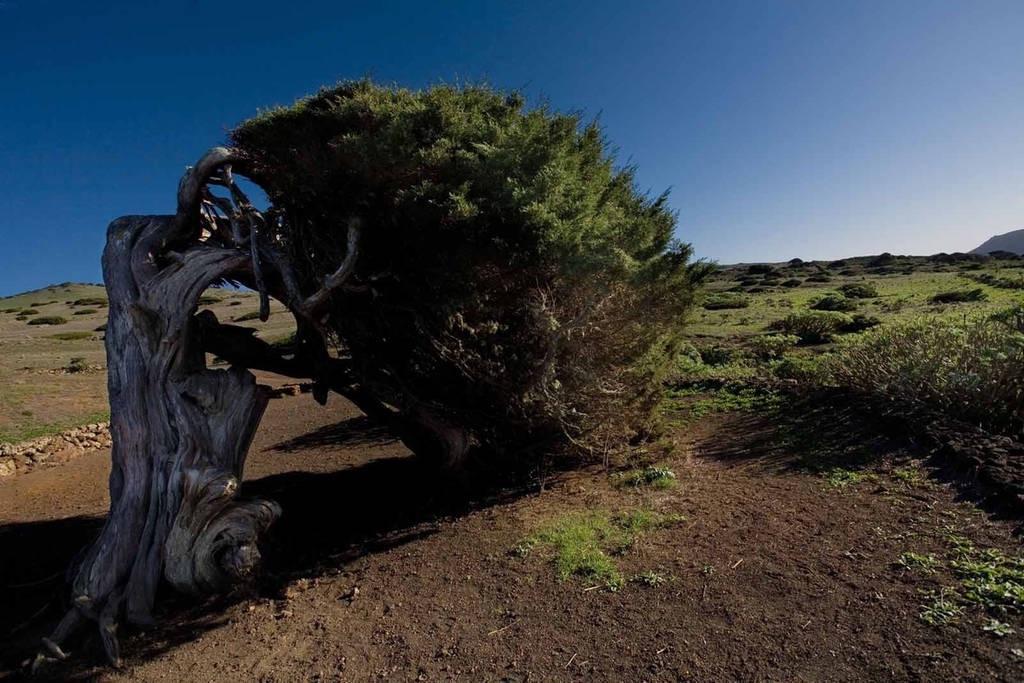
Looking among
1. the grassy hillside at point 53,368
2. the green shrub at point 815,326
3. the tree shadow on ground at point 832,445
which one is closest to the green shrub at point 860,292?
the green shrub at point 815,326

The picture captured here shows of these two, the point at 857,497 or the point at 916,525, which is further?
the point at 857,497

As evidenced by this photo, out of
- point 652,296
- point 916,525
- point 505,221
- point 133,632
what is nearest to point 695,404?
point 652,296

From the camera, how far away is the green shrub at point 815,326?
16.7 meters

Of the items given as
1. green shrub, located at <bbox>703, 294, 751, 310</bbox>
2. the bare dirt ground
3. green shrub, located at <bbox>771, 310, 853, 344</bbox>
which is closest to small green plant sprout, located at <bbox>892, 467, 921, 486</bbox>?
the bare dirt ground

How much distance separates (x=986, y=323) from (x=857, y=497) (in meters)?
5.30

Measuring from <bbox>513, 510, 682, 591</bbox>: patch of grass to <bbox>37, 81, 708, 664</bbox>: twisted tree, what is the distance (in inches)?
48.0

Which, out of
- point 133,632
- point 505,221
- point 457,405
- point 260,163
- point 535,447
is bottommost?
point 133,632

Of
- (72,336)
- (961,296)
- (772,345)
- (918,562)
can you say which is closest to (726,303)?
(961,296)

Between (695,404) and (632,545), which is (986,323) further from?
(632,545)

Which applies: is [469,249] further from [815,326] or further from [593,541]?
[815,326]

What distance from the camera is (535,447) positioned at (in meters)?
6.80

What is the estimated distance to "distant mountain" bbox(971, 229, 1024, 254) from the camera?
458 feet

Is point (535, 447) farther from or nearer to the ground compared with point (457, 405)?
nearer to the ground

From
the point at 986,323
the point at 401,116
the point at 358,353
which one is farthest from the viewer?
the point at 986,323
